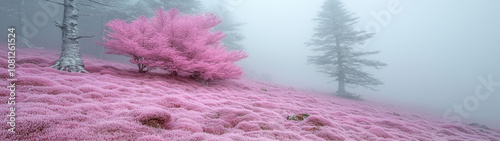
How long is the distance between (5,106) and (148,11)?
18.3 m

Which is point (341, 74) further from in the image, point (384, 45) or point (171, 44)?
point (384, 45)

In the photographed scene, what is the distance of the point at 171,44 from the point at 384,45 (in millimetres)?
126661

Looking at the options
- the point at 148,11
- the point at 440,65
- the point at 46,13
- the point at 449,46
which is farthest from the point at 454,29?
the point at 46,13

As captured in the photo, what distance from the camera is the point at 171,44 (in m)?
6.73

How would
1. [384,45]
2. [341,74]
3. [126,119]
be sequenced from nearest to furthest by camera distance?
[126,119] < [341,74] < [384,45]

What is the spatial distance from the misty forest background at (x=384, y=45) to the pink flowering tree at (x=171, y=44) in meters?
1.10

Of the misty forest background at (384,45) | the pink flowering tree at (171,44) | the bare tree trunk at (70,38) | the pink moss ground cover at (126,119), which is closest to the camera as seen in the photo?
the pink moss ground cover at (126,119)

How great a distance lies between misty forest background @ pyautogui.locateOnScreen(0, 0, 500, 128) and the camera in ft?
65.2

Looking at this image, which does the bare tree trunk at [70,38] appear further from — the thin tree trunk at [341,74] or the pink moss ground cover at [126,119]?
the thin tree trunk at [341,74]

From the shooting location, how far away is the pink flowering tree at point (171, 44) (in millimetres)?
5934

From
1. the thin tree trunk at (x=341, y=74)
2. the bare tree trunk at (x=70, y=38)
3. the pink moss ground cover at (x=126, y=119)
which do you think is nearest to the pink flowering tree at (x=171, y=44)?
the bare tree trunk at (x=70, y=38)

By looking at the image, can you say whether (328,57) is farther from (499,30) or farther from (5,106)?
(499,30)

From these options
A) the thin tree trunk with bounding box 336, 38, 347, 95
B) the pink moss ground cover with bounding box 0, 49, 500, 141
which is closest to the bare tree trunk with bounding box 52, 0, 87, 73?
the pink moss ground cover with bounding box 0, 49, 500, 141

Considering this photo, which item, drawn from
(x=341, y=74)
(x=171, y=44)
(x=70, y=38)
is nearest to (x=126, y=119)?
(x=171, y=44)
